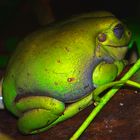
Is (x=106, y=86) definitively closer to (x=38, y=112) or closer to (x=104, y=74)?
(x=104, y=74)

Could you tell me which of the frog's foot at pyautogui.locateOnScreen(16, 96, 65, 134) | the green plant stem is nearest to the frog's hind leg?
the green plant stem

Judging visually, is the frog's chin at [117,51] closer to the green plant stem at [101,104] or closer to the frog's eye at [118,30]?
the frog's eye at [118,30]

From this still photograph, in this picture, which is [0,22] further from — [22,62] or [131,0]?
[22,62]

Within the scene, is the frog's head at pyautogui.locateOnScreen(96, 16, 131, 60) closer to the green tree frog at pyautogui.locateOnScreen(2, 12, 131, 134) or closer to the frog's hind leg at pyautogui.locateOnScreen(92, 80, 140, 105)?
the green tree frog at pyautogui.locateOnScreen(2, 12, 131, 134)

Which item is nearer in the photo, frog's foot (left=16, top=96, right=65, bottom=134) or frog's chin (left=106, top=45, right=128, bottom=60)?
frog's foot (left=16, top=96, right=65, bottom=134)

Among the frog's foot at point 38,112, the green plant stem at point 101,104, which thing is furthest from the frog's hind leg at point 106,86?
the frog's foot at point 38,112

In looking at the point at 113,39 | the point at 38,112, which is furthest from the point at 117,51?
the point at 38,112

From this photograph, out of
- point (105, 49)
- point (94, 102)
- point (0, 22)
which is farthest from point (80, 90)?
point (0, 22)
